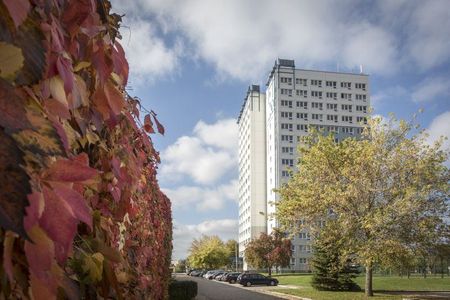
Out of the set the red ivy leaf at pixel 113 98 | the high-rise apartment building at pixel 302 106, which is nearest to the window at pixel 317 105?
the high-rise apartment building at pixel 302 106

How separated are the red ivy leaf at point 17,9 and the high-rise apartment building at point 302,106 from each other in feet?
341

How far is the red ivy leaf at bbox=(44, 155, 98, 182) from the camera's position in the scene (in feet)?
2.48

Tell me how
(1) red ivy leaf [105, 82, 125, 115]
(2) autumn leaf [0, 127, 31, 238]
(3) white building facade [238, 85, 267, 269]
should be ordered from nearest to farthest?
1. (2) autumn leaf [0, 127, 31, 238]
2. (1) red ivy leaf [105, 82, 125, 115]
3. (3) white building facade [238, 85, 267, 269]

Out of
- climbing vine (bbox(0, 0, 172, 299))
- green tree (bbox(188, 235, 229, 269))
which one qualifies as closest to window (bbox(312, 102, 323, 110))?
green tree (bbox(188, 235, 229, 269))

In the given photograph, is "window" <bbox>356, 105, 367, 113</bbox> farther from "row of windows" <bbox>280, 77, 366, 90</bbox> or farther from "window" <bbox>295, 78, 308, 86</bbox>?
"window" <bbox>295, 78, 308, 86</bbox>

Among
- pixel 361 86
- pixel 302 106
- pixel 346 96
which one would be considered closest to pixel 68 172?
pixel 302 106

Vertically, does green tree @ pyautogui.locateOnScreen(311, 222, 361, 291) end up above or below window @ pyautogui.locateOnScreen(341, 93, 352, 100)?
below

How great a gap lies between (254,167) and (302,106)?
20.1m

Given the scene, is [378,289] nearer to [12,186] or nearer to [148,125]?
[148,125]

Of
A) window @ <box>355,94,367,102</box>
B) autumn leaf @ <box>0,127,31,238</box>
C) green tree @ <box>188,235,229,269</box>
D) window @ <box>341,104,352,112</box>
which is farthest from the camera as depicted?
window @ <box>355,94,367,102</box>

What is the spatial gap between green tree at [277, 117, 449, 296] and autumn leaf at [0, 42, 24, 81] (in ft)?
83.9

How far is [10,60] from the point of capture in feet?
2.27

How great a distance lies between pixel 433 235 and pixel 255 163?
93.8 m

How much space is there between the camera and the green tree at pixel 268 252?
2700 inches
